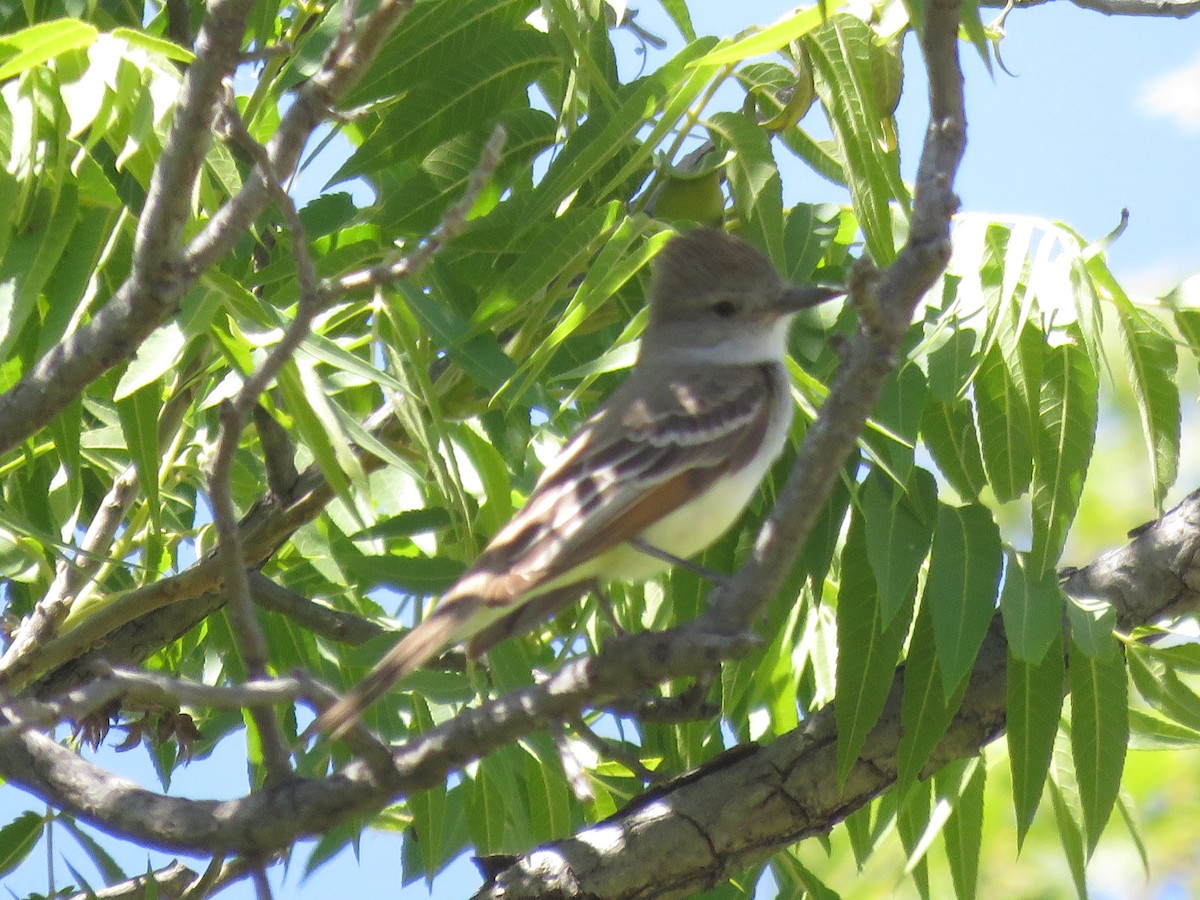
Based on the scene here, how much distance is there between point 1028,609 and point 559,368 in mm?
1569

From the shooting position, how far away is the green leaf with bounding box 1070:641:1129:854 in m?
3.95

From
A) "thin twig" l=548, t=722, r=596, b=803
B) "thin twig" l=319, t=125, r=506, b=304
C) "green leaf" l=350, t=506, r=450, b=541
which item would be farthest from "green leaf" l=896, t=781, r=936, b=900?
"thin twig" l=319, t=125, r=506, b=304

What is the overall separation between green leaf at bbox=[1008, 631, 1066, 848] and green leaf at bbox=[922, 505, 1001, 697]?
26 centimetres

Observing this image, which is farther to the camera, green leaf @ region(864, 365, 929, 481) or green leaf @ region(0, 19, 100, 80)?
green leaf @ region(864, 365, 929, 481)

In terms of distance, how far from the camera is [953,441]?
412 centimetres

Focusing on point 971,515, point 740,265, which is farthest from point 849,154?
point 740,265

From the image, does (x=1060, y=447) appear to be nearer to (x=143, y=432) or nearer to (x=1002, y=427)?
(x=1002, y=427)

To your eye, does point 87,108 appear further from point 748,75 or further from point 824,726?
point 824,726

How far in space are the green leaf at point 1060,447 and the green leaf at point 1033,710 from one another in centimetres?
29

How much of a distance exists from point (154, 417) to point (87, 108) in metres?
0.78

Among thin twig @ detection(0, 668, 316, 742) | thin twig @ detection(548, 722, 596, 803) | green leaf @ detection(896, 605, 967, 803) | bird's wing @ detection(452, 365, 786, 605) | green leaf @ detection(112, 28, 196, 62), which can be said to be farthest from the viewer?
green leaf @ detection(896, 605, 967, 803)

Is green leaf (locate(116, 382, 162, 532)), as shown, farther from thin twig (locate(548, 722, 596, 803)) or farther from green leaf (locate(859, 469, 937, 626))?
green leaf (locate(859, 469, 937, 626))

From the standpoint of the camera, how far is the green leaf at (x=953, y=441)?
4.11 m

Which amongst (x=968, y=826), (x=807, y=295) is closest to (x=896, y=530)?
(x=807, y=295)
